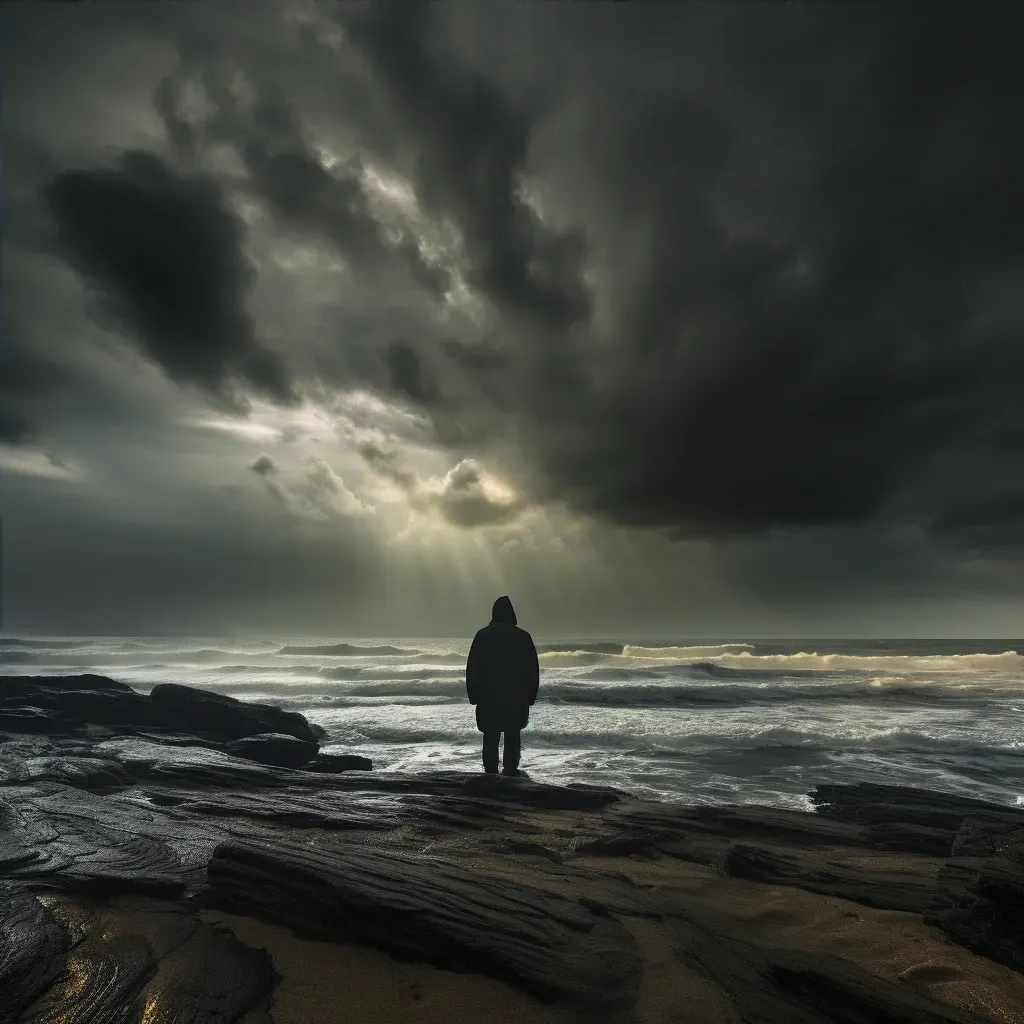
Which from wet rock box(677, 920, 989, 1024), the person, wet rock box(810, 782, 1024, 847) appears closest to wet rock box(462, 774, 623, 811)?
the person

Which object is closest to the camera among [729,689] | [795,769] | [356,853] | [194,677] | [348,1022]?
[348,1022]

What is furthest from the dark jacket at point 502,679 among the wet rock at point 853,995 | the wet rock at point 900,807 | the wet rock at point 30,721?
the wet rock at point 30,721

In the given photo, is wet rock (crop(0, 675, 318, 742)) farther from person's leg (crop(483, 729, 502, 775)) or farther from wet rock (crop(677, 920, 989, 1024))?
wet rock (crop(677, 920, 989, 1024))

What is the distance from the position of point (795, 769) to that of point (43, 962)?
14.0 m

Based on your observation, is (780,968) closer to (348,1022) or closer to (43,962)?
(348,1022)

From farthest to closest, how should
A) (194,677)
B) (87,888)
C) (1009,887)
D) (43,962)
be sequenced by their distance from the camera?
(194,677) → (87,888) → (1009,887) → (43,962)

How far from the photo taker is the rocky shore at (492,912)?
324 cm

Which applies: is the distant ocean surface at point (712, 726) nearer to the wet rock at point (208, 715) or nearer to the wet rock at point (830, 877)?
the wet rock at point (208, 715)

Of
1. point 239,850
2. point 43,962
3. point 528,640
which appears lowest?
point 43,962

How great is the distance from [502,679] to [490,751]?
1328mm

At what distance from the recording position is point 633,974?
3.49m

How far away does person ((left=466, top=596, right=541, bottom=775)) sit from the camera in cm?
1011

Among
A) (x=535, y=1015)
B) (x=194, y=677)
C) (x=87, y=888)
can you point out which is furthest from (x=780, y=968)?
(x=194, y=677)

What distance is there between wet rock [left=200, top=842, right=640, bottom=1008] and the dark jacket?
5.44m
